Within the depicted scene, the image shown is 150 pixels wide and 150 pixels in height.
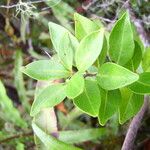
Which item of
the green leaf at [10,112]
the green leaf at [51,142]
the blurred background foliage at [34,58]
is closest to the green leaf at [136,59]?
the green leaf at [51,142]

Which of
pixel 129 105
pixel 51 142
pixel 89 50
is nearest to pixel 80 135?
pixel 51 142

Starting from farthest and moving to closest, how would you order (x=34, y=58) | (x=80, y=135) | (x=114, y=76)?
1. (x=34, y=58)
2. (x=80, y=135)
3. (x=114, y=76)

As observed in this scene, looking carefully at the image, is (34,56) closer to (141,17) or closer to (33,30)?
(33,30)

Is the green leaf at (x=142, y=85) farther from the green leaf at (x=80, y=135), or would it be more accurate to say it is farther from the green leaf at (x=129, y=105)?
the green leaf at (x=80, y=135)

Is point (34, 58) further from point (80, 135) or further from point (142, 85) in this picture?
point (142, 85)

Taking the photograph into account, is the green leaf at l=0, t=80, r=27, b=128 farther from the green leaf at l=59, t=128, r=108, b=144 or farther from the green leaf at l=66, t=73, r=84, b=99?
the green leaf at l=66, t=73, r=84, b=99
